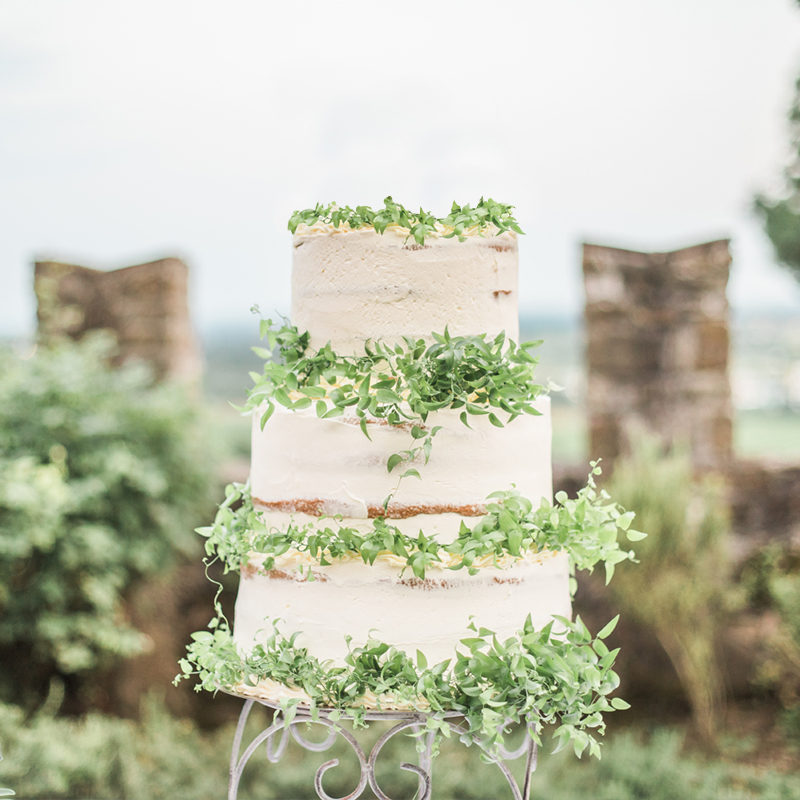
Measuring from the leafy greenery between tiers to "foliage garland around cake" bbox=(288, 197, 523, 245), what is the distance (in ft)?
1.80

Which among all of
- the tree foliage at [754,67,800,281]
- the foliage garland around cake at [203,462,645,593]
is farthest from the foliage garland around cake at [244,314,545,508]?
the tree foliage at [754,67,800,281]

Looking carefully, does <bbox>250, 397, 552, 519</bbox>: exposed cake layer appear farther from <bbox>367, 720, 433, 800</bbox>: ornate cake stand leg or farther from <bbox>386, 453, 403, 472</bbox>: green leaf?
<bbox>367, 720, 433, 800</bbox>: ornate cake stand leg

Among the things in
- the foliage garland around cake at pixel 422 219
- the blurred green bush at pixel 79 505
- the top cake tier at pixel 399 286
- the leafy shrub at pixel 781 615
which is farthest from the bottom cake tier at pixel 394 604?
the leafy shrub at pixel 781 615

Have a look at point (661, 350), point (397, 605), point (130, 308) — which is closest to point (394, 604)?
point (397, 605)

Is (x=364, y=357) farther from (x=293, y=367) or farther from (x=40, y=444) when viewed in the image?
(x=40, y=444)

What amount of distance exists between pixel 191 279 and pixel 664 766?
3917 mm

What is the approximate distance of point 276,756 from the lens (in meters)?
1.93

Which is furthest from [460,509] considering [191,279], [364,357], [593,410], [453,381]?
[191,279]

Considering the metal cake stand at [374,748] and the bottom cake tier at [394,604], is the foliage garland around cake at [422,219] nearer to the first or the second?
the bottom cake tier at [394,604]

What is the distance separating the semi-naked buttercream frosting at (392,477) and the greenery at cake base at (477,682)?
4 centimetres

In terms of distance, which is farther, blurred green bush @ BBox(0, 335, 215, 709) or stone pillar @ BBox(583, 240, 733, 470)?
stone pillar @ BBox(583, 240, 733, 470)

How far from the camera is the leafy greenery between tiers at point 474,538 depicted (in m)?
1.57

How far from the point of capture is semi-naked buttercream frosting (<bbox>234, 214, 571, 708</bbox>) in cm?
162

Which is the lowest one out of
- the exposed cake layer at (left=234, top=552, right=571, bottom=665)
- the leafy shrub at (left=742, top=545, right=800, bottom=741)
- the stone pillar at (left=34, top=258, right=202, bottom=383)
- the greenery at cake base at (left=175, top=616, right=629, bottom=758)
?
the leafy shrub at (left=742, top=545, right=800, bottom=741)
